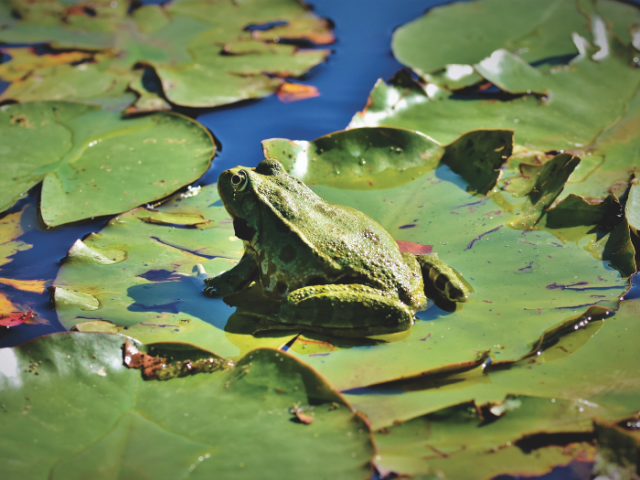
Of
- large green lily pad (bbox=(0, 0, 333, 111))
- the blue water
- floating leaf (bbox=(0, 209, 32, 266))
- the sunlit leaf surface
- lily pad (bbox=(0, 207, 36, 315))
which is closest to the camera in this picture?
the sunlit leaf surface

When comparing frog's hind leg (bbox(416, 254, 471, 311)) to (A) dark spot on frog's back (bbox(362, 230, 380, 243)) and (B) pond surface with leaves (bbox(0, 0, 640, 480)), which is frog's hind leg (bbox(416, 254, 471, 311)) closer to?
(B) pond surface with leaves (bbox(0, 0, 640, 480))

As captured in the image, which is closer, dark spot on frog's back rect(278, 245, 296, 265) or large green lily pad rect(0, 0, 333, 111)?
dark spot on frog's back rect(278, 245, 296, 265)

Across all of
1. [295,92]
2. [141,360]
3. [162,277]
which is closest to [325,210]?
[162,277]

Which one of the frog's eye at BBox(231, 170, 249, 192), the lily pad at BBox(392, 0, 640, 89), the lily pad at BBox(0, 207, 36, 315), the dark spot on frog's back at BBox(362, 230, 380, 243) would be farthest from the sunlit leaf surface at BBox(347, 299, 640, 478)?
the lily pad at BBox(392, 0, 640, 89)

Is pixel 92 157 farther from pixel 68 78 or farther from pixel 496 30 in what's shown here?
pixel 496 30

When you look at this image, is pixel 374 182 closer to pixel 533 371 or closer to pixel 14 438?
pixel 533 371

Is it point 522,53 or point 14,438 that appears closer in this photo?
point 14,438

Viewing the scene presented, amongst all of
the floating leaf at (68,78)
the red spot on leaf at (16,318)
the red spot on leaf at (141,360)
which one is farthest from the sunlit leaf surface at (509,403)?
the floating leaf at (68,78)

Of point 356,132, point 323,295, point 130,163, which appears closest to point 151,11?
point 130,163
